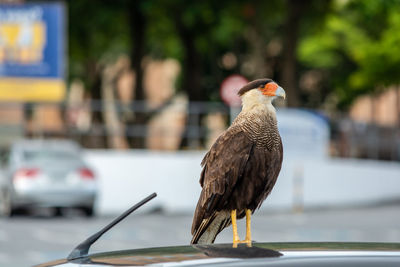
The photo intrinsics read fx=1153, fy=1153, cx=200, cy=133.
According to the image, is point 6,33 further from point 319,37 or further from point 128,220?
point 319,37

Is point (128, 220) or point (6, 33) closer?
point (128, 220)

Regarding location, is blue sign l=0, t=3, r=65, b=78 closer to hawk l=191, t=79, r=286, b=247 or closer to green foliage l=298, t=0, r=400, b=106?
green foliage l=298, t=0, r=400, b=106

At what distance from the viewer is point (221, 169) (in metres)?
4.03

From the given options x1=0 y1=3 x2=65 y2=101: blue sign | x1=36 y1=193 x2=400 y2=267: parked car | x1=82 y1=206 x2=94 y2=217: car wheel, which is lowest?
x1=82 y1=206 x2=94 y2=217: car wheel

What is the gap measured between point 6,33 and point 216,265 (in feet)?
90.8

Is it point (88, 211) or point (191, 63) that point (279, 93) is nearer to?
point (88, 211)

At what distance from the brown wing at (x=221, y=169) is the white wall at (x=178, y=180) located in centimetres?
2181

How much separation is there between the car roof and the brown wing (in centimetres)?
31

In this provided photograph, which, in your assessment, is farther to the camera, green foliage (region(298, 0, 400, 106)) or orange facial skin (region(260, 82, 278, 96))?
green foliage (region(298, 0, 400, 106))

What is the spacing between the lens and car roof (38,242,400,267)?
123 inches

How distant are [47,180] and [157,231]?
3293 mm

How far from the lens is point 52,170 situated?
71.3 ft

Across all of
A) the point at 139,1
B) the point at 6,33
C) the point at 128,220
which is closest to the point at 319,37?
the point at 139,1

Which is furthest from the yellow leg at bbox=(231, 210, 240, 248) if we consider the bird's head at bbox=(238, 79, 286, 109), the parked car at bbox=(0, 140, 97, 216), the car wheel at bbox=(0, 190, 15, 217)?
the car wheel at bbox=(0, 190, 15, 217)
